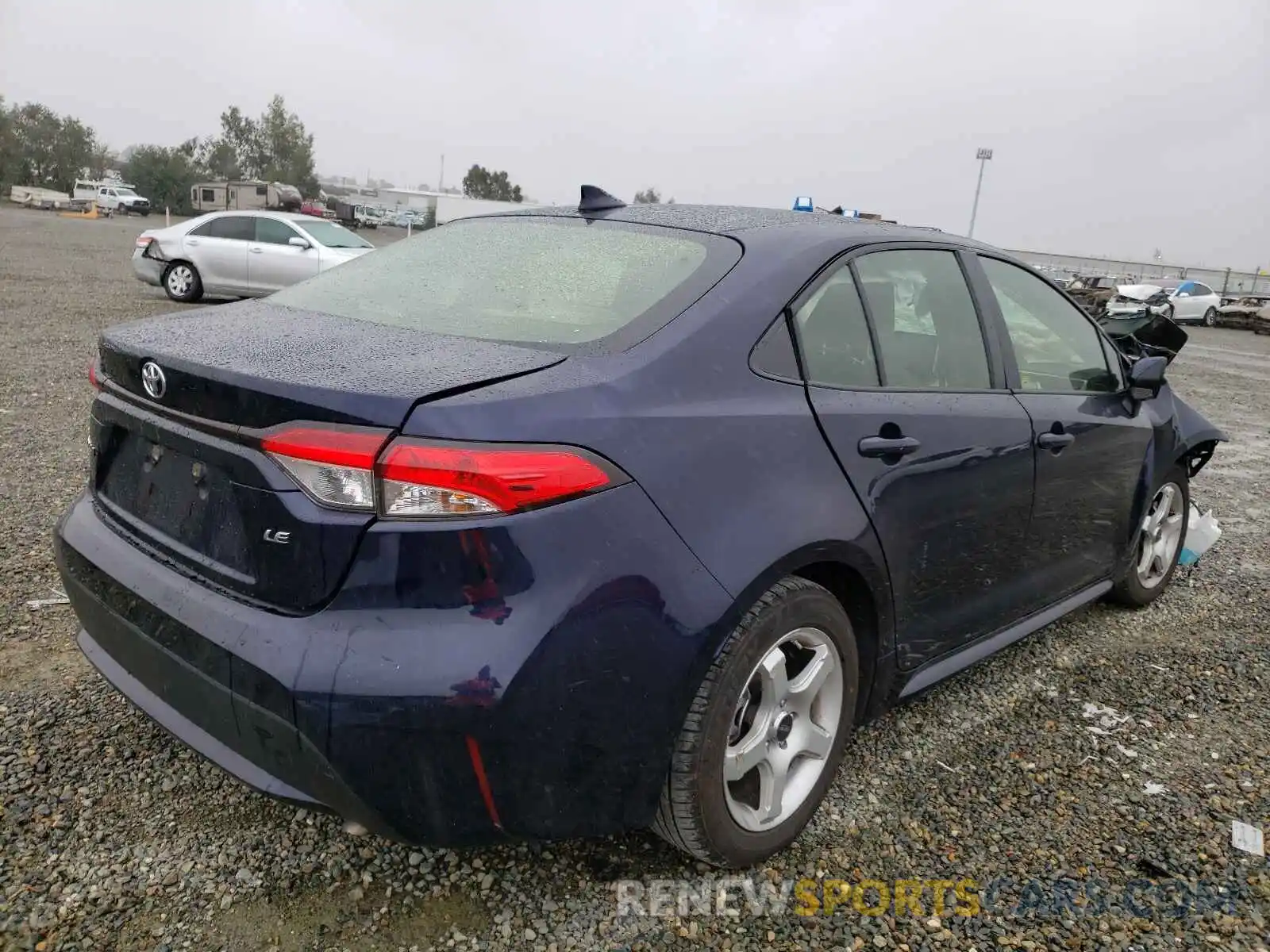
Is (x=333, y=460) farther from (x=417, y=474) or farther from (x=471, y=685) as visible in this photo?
(x=471, y=685)

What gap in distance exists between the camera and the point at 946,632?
9.04 feet

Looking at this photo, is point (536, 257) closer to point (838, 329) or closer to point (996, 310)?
point (838, 329)

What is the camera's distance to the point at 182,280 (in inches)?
538

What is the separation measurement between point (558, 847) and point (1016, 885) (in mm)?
1166

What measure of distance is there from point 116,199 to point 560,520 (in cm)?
6866

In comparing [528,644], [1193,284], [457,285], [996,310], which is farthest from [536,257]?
[1193,284]

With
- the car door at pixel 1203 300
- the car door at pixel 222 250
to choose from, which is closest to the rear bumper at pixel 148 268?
the car door at pixel 222 250

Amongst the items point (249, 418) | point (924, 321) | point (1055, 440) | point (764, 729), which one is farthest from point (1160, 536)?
point (249, 418)

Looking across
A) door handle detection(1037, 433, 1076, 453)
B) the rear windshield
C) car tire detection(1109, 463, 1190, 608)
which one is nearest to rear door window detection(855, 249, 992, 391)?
door handle detection(1037, 433, 1076, 453)

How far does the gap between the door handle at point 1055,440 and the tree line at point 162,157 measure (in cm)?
7697

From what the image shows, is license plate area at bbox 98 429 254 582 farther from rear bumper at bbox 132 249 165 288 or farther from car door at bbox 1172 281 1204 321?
car door at bbox 1172 281 1204 321

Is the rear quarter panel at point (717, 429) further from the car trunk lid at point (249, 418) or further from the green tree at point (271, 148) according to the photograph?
the green tree at point (271, 148)

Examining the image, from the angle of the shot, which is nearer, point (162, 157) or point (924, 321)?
point (924, 321)

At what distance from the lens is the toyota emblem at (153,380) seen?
1.98 m
